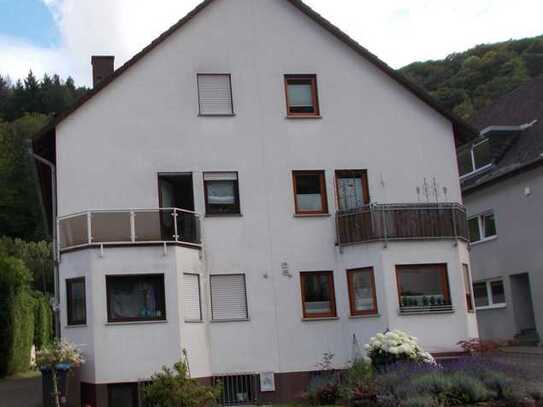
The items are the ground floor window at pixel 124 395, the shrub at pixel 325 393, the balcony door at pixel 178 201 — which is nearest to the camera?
the shrub at pixel 325 393

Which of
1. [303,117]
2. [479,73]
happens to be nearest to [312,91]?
[303,117]

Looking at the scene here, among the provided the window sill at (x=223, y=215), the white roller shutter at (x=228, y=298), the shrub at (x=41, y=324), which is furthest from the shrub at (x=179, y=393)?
the shrub at (x=41, y=324)

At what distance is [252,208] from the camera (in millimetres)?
22578

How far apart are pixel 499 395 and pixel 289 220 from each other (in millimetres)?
9112

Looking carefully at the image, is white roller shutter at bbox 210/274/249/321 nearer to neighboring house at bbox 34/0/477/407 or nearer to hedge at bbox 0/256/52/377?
neighboring house at bbox 34/0/477/407

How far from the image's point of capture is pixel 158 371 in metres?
19.9

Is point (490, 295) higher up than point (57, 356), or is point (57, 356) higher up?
point (490, 295)

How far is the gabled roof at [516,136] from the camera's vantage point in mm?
30141

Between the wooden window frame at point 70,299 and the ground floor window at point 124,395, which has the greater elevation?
the wooden window frame at point 70,299

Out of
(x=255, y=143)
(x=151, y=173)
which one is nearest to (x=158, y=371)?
(x=151, y=173)

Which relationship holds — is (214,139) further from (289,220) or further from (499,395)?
(499,395)

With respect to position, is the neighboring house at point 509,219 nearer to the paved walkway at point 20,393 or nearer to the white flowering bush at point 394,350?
the white flowering bush at point 394,350

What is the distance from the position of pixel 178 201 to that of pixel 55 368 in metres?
6.07

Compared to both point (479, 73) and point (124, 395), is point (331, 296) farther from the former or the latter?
point (479, 73)
